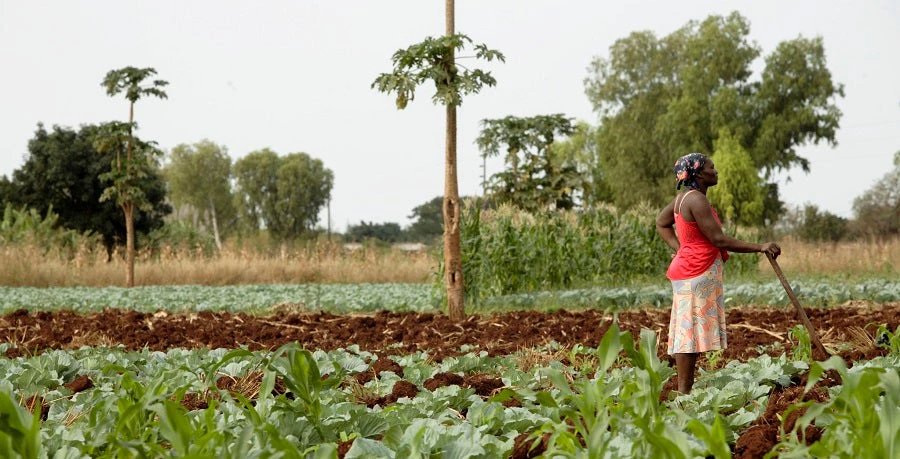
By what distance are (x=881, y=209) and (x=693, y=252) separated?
4937cm

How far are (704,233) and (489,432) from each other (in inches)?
77.0

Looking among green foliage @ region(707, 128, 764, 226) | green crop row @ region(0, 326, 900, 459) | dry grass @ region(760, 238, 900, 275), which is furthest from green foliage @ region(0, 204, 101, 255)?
green foliage @ region(707, 128, 764, 226)

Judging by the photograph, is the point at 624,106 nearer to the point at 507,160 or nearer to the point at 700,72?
the point at 700,72

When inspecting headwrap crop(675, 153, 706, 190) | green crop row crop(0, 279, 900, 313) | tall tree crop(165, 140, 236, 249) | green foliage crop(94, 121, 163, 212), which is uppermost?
tall tree crop(165, 140, 236, 249)

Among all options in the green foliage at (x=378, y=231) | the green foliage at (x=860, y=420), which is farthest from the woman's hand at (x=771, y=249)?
the green foliage at (x=378, y=231)

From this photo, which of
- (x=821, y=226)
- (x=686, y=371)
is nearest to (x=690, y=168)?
(x=686, y=371)

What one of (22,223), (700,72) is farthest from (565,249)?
(700,72)

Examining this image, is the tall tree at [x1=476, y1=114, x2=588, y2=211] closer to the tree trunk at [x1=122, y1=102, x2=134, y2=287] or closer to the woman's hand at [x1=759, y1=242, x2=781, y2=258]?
the tree trunk at [x1=122, y1=102, x2=134, y2=287]

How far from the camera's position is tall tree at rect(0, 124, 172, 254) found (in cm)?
3444

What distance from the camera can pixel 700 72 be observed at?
40.6m

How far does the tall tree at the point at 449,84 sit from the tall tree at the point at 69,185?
2828cm

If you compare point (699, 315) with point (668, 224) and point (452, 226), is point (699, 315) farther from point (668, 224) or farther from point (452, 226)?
point (452, 226)

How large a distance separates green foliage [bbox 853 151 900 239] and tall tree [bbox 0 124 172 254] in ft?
121

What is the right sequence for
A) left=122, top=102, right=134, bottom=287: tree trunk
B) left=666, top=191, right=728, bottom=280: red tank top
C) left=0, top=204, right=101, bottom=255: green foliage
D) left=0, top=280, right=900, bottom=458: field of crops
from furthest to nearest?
left=0, top=204, right=101, bottom=255: green foliage < left=122, top=102, right=134, bottom=287: tree trunk < left=666, top=191, right=728, bottom=280: red tank top < left=0, top=280, right=900, bottom=458: field of crops
